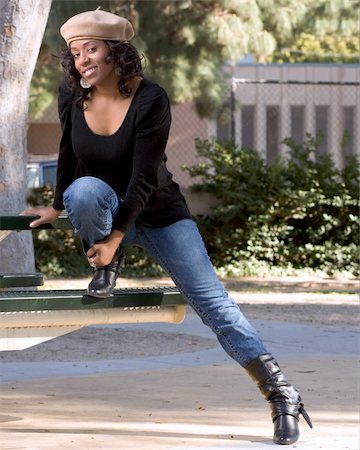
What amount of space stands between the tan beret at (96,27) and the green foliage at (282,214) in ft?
36.6

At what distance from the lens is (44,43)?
1747cm

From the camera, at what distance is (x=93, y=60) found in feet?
16.9

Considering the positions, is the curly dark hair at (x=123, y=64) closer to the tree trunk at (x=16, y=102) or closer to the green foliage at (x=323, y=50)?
the tree trunk at (x=16, y=102)

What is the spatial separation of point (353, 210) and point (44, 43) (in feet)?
15.9

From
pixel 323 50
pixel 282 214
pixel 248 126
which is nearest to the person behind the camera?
pixel 282 214

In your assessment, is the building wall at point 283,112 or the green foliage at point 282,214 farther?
the building wall at point 283,112

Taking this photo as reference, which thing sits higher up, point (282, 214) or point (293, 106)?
point (282, 214)

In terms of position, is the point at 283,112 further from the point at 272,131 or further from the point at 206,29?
the point at 206,29

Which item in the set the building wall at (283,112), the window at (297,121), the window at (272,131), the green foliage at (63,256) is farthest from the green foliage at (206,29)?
the window at (297,121)

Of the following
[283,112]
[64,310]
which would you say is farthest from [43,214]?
[283,112]

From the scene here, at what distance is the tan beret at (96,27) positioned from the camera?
5129 millimetres

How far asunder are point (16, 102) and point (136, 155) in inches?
185

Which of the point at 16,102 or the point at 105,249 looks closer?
the point at 105,249

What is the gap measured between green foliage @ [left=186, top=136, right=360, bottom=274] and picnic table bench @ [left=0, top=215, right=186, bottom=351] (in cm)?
1083
